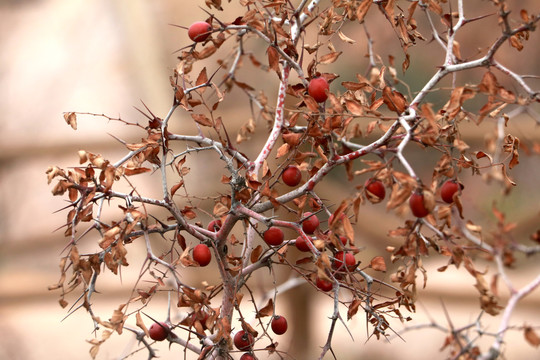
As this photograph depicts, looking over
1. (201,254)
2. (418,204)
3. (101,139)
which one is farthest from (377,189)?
(101,139)

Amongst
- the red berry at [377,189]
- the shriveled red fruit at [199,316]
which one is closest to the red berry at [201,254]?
the shriveled red fruit at [199,316]

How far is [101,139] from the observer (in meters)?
2.00

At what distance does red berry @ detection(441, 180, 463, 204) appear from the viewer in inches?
24.8

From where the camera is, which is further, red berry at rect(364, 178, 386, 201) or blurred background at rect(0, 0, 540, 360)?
blurred background at rect(0, 0, 540, 360)

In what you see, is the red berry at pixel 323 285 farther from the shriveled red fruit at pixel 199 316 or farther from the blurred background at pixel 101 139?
the blurred background at pixel 101 139

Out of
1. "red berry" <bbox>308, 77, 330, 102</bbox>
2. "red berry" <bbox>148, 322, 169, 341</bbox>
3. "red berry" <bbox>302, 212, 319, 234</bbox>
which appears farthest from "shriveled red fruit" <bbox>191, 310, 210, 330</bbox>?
"red berry" <bbox>308, 77, 330, 102</bbox>

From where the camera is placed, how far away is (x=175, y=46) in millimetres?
2033

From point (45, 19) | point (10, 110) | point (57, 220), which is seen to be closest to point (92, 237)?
point (57, 220)

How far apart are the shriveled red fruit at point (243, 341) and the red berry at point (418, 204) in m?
0.27

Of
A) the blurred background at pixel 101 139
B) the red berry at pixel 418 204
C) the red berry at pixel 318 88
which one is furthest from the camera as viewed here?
the blurred background at pixel 101 139

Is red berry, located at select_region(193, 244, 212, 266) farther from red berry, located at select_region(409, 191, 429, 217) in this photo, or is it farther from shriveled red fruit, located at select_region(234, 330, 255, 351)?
red berry, located at select_region(409, 191, 429, 217)

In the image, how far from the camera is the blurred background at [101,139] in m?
1.83

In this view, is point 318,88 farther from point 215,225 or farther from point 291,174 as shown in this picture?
point 215,225

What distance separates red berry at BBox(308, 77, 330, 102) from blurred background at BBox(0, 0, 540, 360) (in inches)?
45.3
